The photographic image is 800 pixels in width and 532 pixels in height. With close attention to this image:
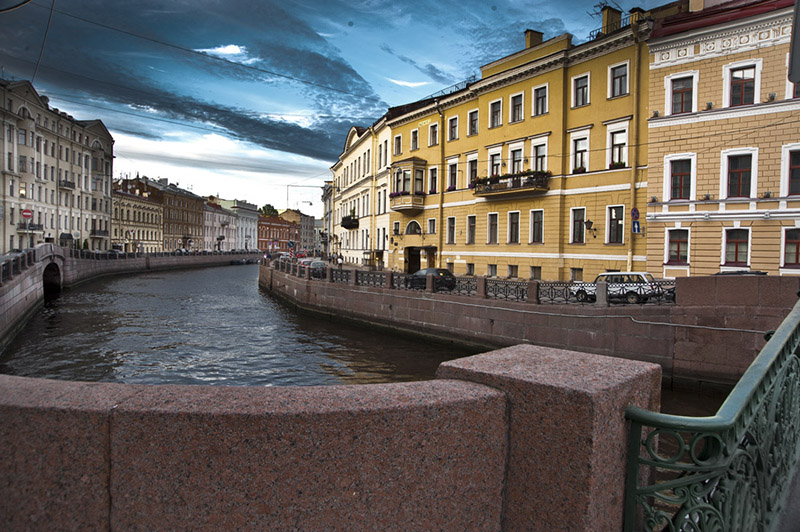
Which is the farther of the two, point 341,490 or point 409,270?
point 409,270

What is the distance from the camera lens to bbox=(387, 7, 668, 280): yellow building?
71.3 feet

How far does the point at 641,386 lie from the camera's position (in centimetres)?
204

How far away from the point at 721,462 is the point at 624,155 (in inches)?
883

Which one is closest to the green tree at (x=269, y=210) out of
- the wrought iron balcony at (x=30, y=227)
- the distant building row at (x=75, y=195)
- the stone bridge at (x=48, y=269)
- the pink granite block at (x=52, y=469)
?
the distant building row at (x=75, y=195)

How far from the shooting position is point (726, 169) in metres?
18.8

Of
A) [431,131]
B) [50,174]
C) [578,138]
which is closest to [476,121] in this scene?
[431,131]

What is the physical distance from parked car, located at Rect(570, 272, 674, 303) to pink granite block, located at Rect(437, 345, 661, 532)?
14.0 metres

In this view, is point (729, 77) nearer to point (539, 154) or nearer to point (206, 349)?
point (539, 154)

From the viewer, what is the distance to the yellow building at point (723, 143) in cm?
1758

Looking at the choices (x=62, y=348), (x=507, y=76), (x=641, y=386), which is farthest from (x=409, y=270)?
(x=641, y=386)

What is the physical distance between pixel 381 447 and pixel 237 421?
51 centimetres

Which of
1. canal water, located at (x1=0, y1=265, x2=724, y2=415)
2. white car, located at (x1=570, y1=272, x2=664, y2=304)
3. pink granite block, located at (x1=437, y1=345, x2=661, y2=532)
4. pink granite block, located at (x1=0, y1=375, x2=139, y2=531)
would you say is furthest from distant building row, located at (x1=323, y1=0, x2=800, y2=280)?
pink granite block, located at (x1=0, y1=375, x2=139, y2=531)

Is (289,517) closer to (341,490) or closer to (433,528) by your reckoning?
(341,490)

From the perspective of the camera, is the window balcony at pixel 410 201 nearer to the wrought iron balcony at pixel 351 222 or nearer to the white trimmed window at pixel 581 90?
the white trimmed window at pixel 581 90
